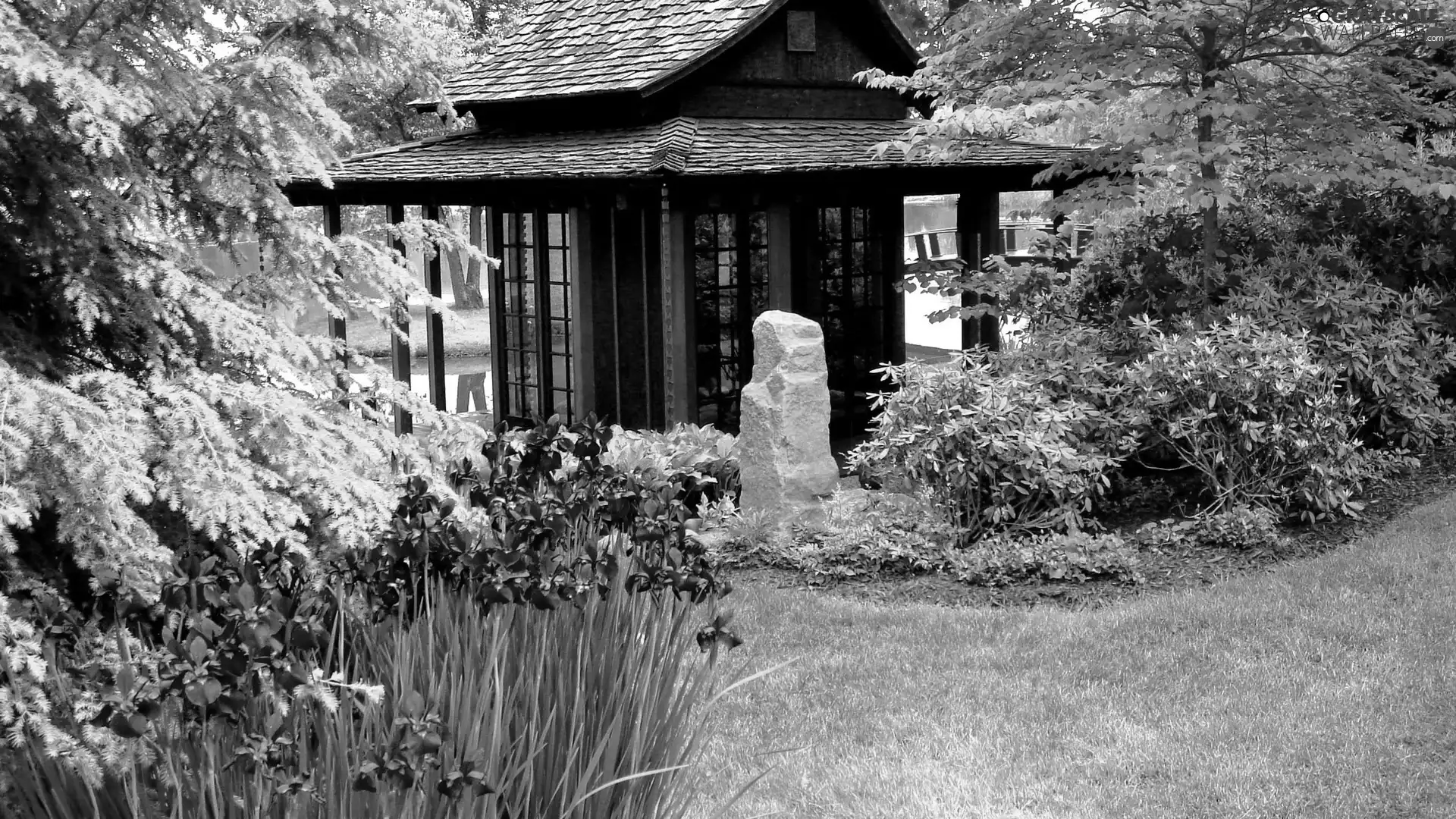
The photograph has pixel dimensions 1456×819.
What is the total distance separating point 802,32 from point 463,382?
9.29m

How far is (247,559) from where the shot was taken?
9.09 feet

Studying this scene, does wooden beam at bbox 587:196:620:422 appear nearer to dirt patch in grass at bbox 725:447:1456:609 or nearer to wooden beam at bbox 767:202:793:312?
wooden beam at bbox 767:202:793:312

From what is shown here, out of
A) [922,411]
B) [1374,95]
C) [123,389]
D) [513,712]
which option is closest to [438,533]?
[513,712]

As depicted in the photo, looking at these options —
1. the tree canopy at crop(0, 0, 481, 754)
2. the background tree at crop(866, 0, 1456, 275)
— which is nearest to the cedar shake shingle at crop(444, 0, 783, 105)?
the background tree at crop(866, 0, 1456, 275)

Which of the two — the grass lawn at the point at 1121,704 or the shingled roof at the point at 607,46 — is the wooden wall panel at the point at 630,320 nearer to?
the shingled roof at the point at 607,46

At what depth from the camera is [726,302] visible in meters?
12.6

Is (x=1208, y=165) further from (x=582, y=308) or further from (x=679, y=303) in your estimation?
(x=582, y=308)

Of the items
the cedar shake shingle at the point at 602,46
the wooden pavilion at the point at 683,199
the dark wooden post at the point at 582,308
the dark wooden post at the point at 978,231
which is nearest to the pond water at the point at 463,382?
the wooden pavilion at the point at 683,199

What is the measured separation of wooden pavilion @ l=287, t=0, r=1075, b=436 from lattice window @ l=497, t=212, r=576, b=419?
20 mm

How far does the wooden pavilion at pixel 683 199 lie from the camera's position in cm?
1133

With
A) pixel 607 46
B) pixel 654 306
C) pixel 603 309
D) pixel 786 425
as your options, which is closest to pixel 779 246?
pixel 654 306

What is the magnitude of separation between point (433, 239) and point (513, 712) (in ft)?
5.03

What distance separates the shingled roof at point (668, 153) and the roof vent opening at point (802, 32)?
2.23 ft

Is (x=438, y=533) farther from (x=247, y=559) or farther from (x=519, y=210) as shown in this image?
(x=519, y=210)
